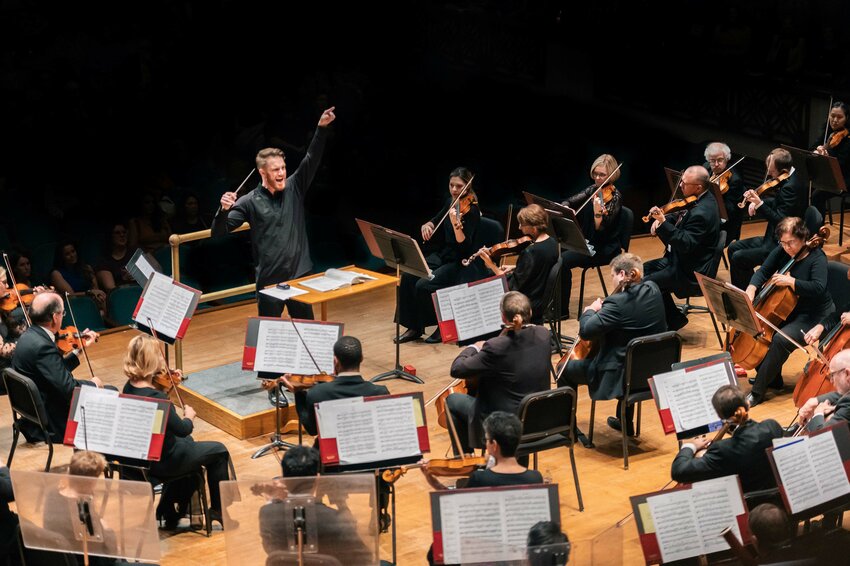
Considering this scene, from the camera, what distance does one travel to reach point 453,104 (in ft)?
43.3

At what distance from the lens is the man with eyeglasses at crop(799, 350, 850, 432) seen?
573 centimetres

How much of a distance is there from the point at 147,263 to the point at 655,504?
392 centimetres

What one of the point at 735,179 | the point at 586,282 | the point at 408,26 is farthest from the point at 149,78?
the point at 735,179

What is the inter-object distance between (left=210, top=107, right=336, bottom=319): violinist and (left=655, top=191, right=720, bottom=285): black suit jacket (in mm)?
2542

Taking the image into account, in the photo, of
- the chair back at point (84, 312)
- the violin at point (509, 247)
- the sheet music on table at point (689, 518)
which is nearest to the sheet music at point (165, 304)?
the chair back at point (84, 312)

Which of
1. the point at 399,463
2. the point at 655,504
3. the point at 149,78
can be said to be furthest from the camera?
the point at 149,78

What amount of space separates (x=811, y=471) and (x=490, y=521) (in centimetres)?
149

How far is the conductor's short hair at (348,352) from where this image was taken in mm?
5848

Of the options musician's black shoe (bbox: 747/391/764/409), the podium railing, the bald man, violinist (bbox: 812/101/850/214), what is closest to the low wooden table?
the podium railing

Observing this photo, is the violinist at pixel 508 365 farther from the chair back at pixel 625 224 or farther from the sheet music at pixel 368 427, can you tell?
the chair back at pixel 625 224

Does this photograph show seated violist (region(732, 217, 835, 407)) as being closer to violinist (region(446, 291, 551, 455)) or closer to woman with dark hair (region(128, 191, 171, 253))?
violinist (region(446, 291, 551, 455))

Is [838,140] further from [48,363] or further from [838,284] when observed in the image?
[48,363]

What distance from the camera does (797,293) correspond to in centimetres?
747

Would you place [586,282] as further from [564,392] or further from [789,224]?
[564,392]
